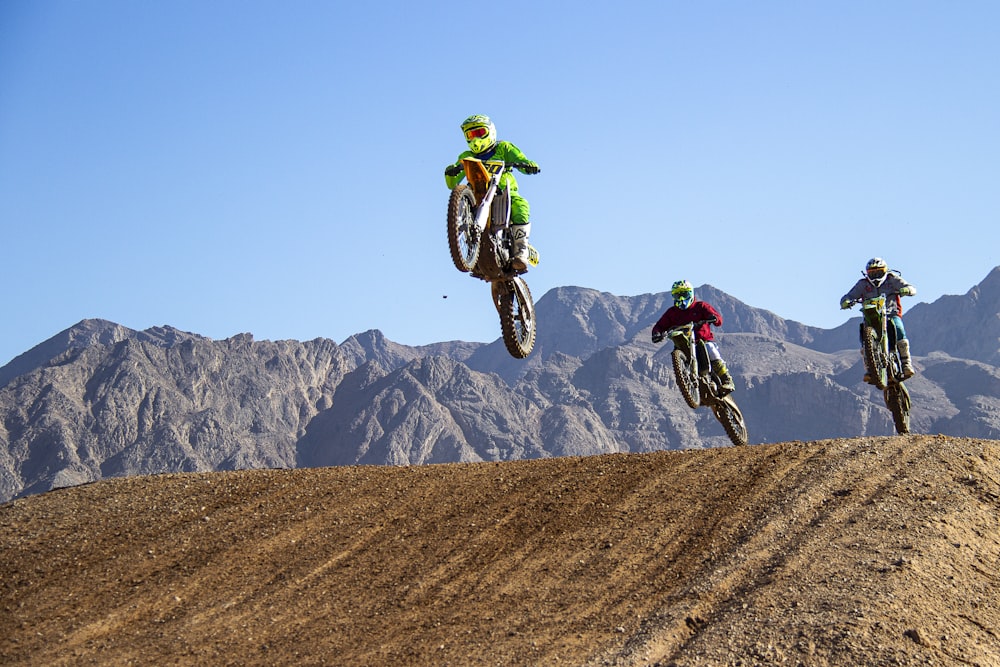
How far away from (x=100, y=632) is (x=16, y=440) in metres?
189

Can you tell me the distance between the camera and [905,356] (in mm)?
22172

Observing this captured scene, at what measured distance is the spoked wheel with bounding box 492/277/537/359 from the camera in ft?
61.6

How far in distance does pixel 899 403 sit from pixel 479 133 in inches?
454

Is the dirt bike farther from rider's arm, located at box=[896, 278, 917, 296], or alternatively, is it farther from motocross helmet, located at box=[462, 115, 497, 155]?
motocross helmet, located at box=[462, 115, 497, 155]

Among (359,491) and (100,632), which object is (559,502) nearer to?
(359,491)

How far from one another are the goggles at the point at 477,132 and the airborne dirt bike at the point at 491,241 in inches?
24.4

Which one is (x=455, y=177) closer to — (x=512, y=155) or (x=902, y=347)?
(x=512, y=155)

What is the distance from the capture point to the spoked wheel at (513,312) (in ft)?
61.6

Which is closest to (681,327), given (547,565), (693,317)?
(693,317)

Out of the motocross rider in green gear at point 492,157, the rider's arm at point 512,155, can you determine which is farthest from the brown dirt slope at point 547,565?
the rider's arm at point 512,155

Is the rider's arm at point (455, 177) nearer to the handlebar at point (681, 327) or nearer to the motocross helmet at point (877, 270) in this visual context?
the handlebar at point (681, 327)

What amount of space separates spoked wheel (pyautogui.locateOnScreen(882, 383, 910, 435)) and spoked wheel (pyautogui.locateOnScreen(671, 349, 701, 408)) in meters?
4.22

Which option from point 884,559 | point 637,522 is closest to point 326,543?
point 637,522

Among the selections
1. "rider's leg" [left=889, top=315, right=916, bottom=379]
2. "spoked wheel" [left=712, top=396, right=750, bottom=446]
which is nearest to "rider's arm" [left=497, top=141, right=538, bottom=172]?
"spoked wheel" [left=712, top=396, right=750, bottom=446]
